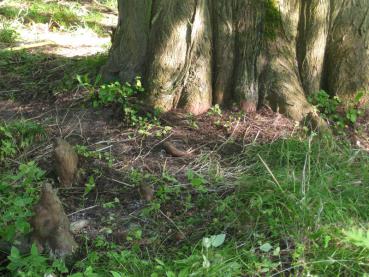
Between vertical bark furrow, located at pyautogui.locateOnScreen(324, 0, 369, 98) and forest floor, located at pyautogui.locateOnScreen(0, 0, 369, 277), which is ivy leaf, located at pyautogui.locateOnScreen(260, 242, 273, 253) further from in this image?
vertical bark furrow, located at pyautogui.locateOnScreen(324, 0, 369, 98)

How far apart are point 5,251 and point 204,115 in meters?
2.02

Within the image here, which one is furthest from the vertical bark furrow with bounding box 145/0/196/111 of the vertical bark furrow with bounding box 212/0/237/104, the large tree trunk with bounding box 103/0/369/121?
the vertical bark furrow with bounding box 212/0/237/104

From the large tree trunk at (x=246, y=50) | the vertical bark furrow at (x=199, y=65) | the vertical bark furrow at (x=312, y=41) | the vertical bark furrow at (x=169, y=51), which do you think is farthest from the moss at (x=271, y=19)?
the vertical bark furrow at (x=169, y=51)

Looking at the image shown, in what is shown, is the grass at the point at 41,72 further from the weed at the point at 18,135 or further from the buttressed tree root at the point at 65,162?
the buttressed tree root at the point at 65,162

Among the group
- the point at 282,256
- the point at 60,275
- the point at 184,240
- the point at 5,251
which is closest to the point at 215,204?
the point at 184,240

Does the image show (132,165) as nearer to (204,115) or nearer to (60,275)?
(204,115)

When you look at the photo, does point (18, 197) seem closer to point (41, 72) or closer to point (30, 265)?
point (30, 265)

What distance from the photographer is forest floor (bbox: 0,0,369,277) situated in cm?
283

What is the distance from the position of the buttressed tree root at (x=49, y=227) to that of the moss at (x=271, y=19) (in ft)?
7.60

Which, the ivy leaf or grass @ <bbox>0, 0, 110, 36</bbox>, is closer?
the ivy leaf

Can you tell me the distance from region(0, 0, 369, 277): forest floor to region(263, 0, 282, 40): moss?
0.66 metres

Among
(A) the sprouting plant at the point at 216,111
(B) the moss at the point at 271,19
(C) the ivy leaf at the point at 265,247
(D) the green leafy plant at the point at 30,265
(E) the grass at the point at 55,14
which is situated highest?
(B) the moss at the point at 271,19

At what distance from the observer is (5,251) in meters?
2.98

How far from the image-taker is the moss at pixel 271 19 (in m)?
4.34
